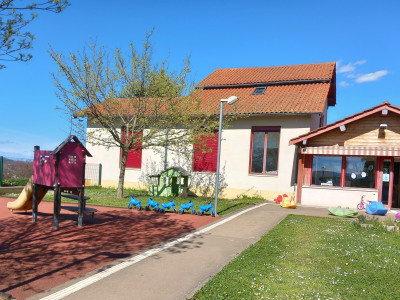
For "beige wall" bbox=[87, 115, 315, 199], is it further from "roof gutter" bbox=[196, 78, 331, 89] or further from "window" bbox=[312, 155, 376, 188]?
"roof gutter" bbox=[196, 78, 331, 89]

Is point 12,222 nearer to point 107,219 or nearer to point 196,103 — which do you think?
point 107,219

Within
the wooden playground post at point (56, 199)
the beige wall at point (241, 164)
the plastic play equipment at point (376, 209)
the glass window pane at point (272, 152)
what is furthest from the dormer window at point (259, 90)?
the wooden playground post at point (56, 199)

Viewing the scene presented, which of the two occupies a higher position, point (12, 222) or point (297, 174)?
point (297, 174)

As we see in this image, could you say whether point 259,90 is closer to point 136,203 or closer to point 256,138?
point 256,138

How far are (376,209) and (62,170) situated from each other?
447 inches

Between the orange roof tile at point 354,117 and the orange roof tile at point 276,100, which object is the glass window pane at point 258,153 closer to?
the orange roof tile at point 276,100

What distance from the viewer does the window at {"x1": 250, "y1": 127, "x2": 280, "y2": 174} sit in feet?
57.3

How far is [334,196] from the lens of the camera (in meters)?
15.0

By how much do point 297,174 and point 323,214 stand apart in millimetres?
3976

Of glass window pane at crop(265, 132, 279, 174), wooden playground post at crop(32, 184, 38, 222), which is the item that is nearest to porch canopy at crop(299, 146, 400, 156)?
glass window pane at crop(265, 132, 279, 174)

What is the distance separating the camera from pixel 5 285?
479 cm

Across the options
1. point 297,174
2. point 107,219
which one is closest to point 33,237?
point 107,219

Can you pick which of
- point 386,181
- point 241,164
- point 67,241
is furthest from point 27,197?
point 386,181

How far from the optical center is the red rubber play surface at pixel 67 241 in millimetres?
5230
